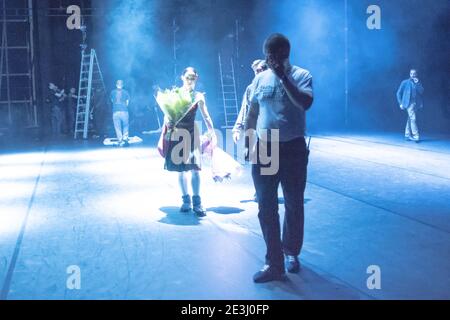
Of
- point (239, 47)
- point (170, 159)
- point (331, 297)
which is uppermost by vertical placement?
point (239, 47)

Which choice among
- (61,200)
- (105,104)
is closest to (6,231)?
(61,200)

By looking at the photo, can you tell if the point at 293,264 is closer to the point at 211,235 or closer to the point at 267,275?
the point at 267,275

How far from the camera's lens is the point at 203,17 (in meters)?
18.1

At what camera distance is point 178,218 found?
20.5 ft

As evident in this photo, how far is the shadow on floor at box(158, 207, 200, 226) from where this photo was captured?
6023mm

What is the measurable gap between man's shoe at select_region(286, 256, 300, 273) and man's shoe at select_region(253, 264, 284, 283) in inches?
6.9

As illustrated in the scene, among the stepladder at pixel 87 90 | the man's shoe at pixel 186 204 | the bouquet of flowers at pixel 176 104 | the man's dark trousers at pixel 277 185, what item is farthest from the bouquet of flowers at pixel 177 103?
the stepladder at pixel 87 90

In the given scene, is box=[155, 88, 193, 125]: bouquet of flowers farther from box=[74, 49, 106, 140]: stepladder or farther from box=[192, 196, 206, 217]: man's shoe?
box=[74, 49, 106, 140]: stepladder

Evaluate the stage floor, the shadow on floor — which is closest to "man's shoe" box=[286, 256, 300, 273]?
the stage floor

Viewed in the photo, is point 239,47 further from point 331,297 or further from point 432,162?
point 331,297

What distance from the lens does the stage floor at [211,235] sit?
13.3ft

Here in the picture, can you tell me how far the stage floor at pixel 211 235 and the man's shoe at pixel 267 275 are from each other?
9 cm

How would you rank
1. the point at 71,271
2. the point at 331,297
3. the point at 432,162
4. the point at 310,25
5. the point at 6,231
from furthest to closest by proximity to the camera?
the point at 310,25, the point at 432,162, the point at 6,231, the point at 71,271, the point at 331,297

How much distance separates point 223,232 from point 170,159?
3.86 feet
